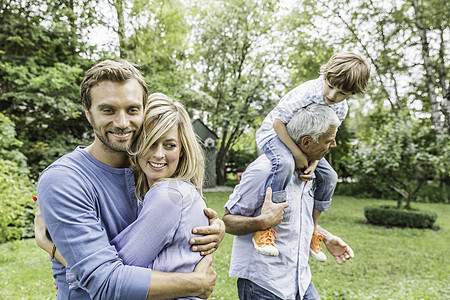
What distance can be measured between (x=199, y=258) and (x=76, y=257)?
51 centimetres

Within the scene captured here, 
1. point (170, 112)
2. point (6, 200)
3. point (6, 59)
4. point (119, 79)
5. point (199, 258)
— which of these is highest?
point (6, 59)

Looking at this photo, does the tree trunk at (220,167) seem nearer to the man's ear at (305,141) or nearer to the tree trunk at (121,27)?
the tree trunk at (121,27)

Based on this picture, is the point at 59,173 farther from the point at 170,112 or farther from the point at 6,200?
the point at 6,200

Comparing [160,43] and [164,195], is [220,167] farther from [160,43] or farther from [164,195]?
[164,195]

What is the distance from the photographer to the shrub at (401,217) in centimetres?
1187

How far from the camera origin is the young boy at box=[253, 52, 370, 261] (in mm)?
2432

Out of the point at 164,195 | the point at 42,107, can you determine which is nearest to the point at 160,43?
the point at 42,107

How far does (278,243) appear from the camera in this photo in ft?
7.60

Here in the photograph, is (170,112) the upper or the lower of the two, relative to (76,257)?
upper

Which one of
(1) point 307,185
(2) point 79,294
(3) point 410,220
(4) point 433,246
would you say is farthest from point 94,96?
(3) point 410,220

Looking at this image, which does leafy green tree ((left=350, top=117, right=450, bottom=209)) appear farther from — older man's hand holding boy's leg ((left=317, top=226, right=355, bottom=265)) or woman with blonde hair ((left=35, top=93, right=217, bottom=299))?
woman with blonde hair ((left=35, top=93, right=217, bottom=299))

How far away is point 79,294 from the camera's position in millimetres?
1463

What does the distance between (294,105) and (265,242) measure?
1037 mm

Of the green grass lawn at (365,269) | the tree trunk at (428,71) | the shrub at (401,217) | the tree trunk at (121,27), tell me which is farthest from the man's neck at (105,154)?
the tree trunk at (428,71)
